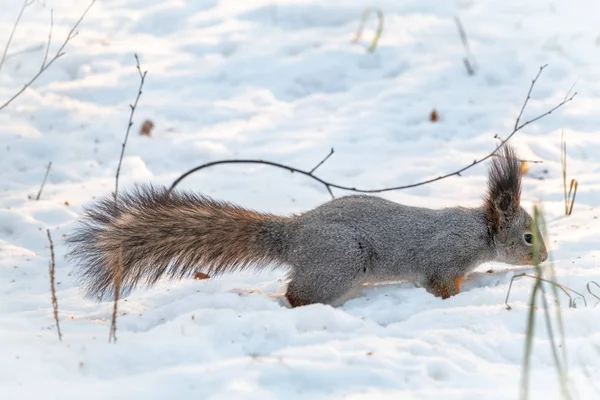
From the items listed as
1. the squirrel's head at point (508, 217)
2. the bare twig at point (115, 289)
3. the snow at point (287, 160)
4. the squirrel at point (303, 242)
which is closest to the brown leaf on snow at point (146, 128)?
the snow at point (287, 160)

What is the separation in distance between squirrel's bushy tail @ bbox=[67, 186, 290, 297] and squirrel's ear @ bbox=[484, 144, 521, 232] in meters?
0.98

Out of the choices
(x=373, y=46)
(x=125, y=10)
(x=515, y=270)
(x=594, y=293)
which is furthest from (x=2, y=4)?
(x=594, y=293)

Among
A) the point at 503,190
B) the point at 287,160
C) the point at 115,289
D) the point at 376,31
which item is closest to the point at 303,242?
the point at 115,289

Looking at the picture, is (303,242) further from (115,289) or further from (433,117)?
(433,117)

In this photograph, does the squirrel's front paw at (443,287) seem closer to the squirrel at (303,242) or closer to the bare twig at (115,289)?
the squirrel at (303,242)

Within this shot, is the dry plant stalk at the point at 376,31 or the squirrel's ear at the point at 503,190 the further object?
the dry plant stalk at the point at 376,31

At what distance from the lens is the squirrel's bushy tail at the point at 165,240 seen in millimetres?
3756

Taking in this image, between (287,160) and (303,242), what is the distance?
212cm

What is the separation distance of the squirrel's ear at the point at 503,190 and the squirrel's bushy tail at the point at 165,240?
982 mm

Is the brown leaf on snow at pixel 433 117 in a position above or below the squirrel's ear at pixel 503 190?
below

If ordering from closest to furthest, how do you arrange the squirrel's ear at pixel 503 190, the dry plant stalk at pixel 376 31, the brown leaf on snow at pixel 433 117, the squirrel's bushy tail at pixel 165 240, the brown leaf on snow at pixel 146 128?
the squirrel's bushy tail at pixel 165 240 < the squirrel's ear at pixel 503 190 < the brown leaf on snow at pixel 146 128 < the brown leaf on snow at pixel 433 117 < the dry plant stalk at pixel 376 31

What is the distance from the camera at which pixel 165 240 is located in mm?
3838

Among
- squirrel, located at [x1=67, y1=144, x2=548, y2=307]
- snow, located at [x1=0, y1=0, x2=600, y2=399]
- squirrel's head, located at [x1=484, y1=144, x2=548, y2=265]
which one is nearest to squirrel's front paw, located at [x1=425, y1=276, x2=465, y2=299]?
squirrel, located at [x1=67, y1=144, x2=548, y2=307]

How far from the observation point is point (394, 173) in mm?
5766
